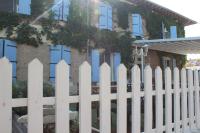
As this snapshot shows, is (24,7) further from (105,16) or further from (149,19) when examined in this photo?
(149,19)

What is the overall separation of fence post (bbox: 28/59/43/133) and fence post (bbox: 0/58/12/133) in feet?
0.56

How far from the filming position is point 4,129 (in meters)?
2.34

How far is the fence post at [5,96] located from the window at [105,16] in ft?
41.8

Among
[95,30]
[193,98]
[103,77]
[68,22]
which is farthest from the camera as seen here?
[95,30]

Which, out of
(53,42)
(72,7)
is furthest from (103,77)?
(72,7)

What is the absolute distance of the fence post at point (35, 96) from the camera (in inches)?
96.9

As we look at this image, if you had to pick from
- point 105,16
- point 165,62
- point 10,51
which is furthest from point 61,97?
point 165,62

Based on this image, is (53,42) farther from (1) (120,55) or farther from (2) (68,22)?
(1) (120,55)

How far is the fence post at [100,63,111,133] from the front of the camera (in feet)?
9.89

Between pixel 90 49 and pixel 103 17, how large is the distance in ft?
6.18

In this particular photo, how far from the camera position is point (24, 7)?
11.9m

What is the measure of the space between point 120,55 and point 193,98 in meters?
11.4

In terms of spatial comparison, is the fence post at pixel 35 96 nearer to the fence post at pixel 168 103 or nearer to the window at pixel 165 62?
the fence post at pixel 168 103

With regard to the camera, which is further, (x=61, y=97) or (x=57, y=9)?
(x=57, y=9)
